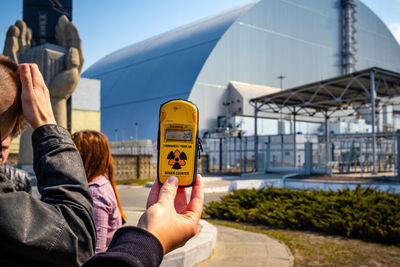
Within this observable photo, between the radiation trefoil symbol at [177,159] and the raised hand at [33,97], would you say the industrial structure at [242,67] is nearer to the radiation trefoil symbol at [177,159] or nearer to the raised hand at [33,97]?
the radiation trefoil symbol at [177,159]

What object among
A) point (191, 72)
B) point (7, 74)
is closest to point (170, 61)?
point (191, 72)

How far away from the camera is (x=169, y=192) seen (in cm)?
124

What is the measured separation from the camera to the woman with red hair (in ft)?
10.0

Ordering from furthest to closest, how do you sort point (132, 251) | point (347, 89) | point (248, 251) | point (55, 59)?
point (347, 89) → point (55, 59) → point (248, 251) → point (132, 251)

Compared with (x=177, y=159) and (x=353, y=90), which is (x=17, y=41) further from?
(x=353, y=90)

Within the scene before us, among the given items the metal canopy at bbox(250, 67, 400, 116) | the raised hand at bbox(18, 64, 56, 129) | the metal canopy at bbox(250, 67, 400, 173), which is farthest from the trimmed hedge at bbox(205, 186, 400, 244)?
the metal canopy at bbox(250, 67, 400, 116)

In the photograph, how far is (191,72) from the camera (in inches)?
1539

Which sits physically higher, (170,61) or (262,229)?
(170,61)

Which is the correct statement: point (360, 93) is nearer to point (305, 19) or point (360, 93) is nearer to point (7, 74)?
point (305, 19)

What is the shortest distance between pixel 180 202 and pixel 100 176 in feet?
6.52

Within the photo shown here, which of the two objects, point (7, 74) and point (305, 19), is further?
point (305, 19)

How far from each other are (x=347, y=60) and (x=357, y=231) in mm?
48221

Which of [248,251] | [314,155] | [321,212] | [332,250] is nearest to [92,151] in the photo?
[248,251]

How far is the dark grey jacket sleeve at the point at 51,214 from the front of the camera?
100 cm
